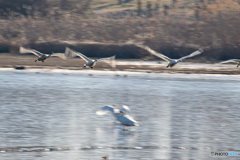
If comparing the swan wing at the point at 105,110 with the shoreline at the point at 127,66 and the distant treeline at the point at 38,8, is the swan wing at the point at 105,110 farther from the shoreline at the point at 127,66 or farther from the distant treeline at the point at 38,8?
the distant treeline at the point at 38,8

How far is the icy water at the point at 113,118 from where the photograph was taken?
11656 mm

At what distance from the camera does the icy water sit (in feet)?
38.2

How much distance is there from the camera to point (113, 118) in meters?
15.6

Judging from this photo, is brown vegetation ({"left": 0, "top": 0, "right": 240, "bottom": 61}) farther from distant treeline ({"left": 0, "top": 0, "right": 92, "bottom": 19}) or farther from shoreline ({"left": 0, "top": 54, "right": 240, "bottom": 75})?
distant treeline ({"left": 0, "top": 0, "right": 92, "bottom": 19})

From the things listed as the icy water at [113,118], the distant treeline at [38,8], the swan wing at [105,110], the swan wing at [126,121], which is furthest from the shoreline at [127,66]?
the swan wing at [126,121]

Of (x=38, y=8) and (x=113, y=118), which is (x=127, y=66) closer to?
(x=113, y=118)

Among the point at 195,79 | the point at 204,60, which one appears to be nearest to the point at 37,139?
the point at 195,79

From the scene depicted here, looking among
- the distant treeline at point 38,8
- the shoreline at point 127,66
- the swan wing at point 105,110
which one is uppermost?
the distant treeline at point 38,8

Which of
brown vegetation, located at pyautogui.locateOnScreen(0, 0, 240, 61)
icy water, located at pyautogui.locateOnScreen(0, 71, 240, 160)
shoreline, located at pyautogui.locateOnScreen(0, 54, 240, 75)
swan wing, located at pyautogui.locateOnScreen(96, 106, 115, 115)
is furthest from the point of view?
brown vegetation, located at pyautogui.locateOnScreen(0, 0, 240, 61)

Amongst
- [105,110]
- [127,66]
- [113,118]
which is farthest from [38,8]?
[105,110]

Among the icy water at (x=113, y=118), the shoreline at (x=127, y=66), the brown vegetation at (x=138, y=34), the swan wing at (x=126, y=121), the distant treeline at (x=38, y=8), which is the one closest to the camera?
the icy water at (x=113, y=118)

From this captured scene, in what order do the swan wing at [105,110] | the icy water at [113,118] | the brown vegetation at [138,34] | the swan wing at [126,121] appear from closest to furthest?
→ the icy water at [113,118] → the swan wing at [126,121] → the swan wing at [105,110] → the brown vegetation at [138,34]

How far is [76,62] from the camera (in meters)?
33.8

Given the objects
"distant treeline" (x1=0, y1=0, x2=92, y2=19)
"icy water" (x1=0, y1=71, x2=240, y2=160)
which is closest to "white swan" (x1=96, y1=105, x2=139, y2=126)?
"icy water" (x1=0, y1=71, x2=240, y2=160)
